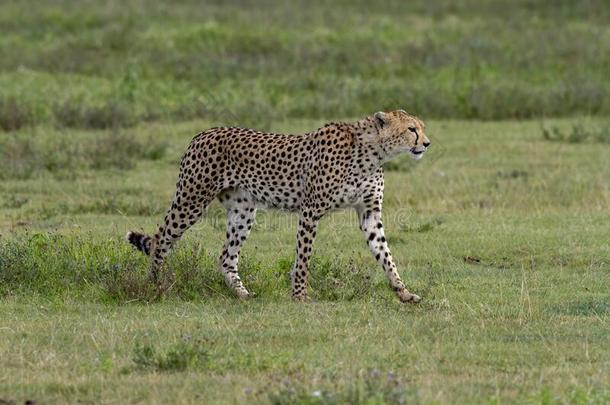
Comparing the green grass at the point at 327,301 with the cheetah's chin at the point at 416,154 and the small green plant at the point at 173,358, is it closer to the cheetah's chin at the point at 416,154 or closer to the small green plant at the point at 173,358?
the small green plant at the point at 173,358

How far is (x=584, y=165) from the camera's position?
16.3m

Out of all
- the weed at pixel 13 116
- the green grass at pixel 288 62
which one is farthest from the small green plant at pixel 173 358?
the weed at pixel 13 116

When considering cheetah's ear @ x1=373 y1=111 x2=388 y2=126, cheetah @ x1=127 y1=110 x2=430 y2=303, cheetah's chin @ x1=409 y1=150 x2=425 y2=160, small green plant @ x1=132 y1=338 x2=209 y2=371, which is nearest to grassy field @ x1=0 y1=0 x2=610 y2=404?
small green plant @ x1=132 y1=338 x2=209 y2=371

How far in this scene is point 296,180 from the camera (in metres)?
9.83

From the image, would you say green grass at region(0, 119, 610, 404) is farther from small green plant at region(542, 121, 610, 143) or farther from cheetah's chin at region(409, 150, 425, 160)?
small green plant at region(542, 121, 610, 143)

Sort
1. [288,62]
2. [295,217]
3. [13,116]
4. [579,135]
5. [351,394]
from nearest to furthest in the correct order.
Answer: [351,394]
[295,217]
[579,135]
[13,116]
[288,62]

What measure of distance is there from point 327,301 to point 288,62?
15.5 metres

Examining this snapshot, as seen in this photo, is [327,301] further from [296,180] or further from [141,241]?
[141,241]

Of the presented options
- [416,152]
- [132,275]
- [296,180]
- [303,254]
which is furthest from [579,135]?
[132,275]

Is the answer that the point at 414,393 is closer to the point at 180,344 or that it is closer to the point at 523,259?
the point at 180,344

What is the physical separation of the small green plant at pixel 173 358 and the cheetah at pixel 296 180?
2.28 metres

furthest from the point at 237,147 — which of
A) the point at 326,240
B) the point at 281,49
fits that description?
the point at 281,49

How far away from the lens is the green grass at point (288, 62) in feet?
67.3

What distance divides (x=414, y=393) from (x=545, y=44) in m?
20.6
